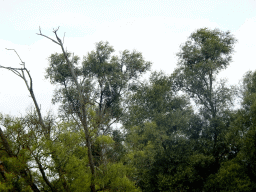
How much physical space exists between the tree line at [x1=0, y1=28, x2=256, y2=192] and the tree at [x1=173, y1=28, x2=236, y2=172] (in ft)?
0.32

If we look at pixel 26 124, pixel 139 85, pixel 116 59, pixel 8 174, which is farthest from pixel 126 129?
pixel 8 174

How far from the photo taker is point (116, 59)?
3014cm

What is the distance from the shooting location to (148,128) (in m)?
23.9

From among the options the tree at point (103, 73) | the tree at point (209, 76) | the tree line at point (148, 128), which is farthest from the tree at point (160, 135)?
the tree at point (103, 73)

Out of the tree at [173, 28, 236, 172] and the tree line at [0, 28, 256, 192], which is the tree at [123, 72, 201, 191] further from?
the tree at [173, 28, 236, 172]

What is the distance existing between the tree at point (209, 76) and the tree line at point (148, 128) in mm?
98

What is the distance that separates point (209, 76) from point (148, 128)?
838cm

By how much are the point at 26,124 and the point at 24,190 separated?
3.21 m

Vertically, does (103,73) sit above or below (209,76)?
above

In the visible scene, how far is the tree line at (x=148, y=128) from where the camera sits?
1304 cm

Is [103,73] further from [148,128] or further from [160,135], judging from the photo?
[160,135]

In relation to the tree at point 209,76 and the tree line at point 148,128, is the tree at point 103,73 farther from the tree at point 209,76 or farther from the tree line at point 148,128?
the tree at point 209,76

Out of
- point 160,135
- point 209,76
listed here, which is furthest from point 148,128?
point 209,76

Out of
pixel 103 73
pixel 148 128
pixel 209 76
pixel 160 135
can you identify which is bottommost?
pixel 160 135
